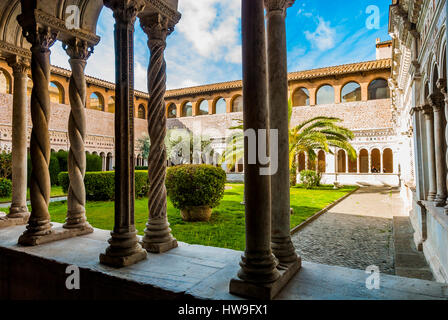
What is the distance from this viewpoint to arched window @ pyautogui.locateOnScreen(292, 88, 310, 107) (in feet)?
80.7

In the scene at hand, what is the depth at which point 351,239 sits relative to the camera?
19.4 feet

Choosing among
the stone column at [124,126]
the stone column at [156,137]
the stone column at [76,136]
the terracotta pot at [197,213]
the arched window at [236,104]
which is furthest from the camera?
the arched window at [236,104]

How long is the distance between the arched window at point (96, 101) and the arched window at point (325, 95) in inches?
721

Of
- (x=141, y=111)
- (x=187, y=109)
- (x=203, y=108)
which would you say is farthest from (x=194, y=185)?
(x=141, y=111)

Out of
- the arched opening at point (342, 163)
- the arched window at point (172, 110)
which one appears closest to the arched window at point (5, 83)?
the arched window at point (172, 110)

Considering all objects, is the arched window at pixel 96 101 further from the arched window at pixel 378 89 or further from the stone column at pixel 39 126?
the stone column at pixel 39 126

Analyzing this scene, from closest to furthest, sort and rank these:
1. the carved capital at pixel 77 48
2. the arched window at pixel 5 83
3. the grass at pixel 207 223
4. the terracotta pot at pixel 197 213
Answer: the carved capital at pixel 77 48
the grass at pixel 207 223
the terracotta pot at pixel 197 213
the arched window at pixel 5 83

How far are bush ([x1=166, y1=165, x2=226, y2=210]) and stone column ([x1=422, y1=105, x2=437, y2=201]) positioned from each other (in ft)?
14.0

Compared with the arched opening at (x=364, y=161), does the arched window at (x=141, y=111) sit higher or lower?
higher

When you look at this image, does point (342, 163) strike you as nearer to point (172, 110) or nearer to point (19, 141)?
point (172, 110)

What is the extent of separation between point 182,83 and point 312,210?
25248 millimetres

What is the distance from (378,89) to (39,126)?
76.9 feet

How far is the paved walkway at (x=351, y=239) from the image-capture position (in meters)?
4.58
